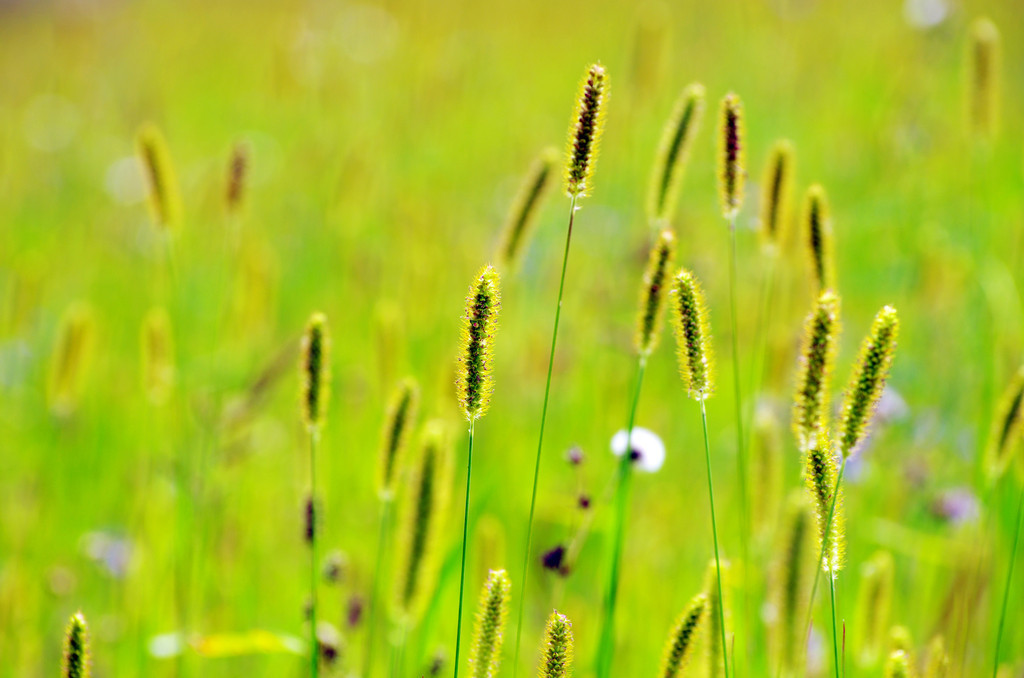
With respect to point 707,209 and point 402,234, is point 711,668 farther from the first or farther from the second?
point 707,209

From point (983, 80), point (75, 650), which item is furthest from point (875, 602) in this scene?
point (983, 80)

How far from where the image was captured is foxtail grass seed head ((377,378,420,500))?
1315 millimetres

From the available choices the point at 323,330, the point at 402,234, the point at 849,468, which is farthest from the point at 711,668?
the point at 402,234

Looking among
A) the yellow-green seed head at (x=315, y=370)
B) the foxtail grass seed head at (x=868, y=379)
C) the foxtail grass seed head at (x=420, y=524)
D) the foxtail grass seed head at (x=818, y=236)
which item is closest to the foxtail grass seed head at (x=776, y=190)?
the foxtail grass seed head at (x=818, y=236)

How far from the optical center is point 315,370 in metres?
1.23

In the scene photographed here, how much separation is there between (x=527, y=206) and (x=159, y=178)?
0.78 metres

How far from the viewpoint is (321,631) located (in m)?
1.83

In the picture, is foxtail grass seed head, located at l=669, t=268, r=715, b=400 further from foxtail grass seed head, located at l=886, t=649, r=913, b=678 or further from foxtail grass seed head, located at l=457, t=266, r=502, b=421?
foxtail grass seed head, located at l=886, t=649, r=913, b=678

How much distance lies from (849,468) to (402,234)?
92.3 inches

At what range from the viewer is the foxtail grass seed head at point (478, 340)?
975 millimetres

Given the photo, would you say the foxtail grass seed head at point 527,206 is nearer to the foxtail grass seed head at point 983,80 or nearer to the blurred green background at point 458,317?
the blurred green background at point 458,317

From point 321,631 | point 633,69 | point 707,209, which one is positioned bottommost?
point 321,631

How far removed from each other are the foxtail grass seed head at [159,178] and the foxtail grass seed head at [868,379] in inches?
56.2

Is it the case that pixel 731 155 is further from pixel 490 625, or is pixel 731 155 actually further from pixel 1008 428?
pixel 490 625
